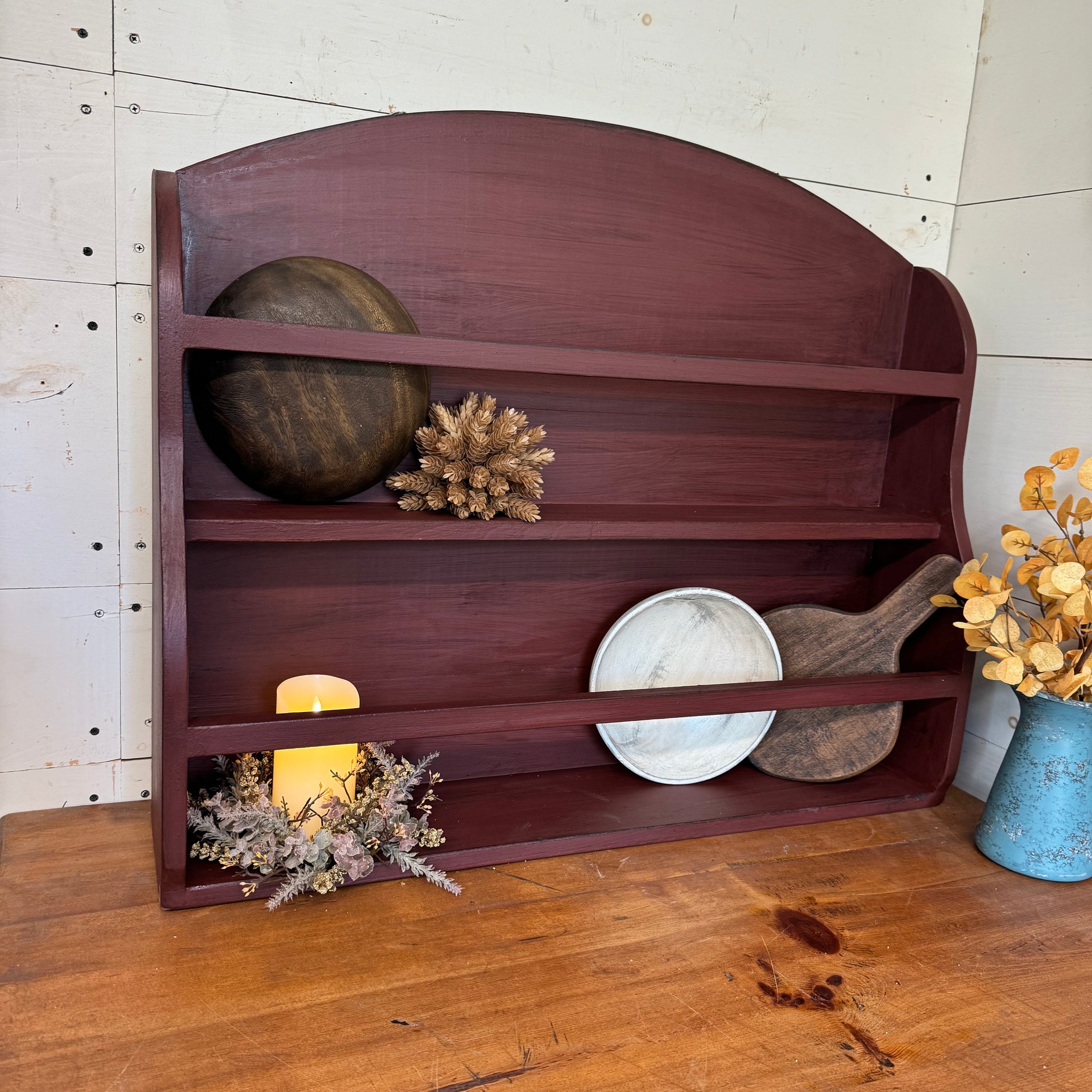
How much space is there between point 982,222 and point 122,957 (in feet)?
4.05

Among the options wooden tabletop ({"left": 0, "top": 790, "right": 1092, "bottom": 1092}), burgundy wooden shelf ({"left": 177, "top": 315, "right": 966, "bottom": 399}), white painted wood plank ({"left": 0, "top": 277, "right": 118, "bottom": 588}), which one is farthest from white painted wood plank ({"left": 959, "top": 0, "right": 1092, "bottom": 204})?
white painted wood plank ({"left": 0, "top": 277, "right": 118, "bottom": 588})

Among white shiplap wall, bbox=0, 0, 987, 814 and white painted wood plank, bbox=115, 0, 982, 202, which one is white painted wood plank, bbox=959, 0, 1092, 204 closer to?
white painted wood plank, bbox=115, 0, 982, 202

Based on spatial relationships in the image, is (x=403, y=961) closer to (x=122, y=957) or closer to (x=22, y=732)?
(x=122, y=957)

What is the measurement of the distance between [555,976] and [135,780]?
508mm

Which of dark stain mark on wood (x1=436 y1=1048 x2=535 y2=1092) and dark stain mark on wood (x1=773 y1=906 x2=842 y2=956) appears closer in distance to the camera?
dark stain mark on wood (x1=436 y1=1048 x2=535 y2=1092)

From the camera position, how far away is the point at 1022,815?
977 mm

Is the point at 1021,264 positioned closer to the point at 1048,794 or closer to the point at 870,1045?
the point at 1048,794

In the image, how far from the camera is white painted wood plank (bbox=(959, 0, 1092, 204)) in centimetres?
107

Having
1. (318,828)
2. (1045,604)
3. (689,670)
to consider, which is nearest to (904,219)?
(1045,604)

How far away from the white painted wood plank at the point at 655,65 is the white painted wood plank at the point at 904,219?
14 mm

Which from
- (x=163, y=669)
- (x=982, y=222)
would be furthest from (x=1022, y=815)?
(x=163, y=669)

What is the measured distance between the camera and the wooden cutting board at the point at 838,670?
43.6 inches

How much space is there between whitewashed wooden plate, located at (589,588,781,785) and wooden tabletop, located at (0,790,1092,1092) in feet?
0.47

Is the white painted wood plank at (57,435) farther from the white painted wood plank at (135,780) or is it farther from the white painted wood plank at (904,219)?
the white painted wood plank at (904,219)
